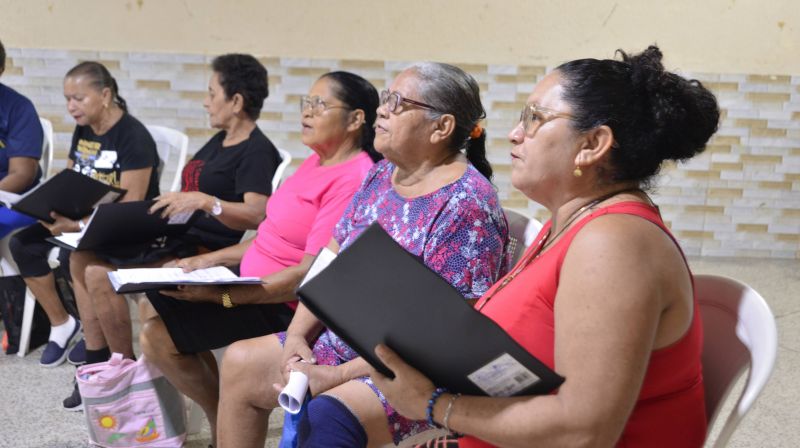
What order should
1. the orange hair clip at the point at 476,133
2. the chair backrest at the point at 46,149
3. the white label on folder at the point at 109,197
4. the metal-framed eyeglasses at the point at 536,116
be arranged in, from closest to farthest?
the metal-framed eyeglasses at the point at 536,116 → the orange hair clip at the point at 476,133 → the white label on folder at the point at 109,197 → the chair backrest at the point at 46,149

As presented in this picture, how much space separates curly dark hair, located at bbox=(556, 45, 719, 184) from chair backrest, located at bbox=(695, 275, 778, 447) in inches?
12.4

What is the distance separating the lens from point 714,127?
4.33 ft

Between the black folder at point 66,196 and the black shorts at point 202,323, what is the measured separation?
840 millimetres

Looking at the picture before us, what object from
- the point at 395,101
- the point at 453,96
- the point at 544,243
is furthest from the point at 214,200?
the point at 544,243

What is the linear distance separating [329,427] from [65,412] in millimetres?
1592

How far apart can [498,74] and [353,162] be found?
→ 2493 millimetres

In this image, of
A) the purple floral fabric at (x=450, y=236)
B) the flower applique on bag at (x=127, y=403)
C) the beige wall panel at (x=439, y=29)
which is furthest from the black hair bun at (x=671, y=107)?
the beige wall panel at (x=439, y=29)

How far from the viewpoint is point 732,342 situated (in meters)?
1.42

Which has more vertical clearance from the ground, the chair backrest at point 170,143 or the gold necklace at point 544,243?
the gold necklace at point 544,243

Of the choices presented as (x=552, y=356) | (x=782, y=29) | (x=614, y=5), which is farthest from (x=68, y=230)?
(x=782, y=29)

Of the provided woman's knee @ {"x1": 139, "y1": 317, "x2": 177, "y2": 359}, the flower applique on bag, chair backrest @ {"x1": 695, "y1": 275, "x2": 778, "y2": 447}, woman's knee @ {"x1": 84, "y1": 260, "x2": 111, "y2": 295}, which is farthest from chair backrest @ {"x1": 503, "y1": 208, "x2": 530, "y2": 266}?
woman's knee @ {"x1": 84, "y1": 260, "x2": 111, "y2": 295}

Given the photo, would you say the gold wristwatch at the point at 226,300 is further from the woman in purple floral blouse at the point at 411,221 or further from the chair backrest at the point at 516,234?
the chair backrest at the point at 516,234

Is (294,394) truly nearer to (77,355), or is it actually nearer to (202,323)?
(202,323)

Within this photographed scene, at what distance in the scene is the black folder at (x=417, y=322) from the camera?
1.11 m
